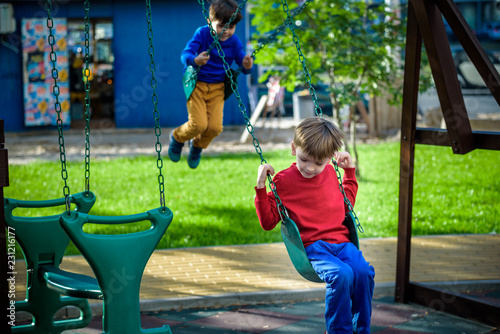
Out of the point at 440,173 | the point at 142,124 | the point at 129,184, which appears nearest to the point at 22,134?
the point at 142,124

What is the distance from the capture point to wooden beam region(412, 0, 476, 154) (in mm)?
4410

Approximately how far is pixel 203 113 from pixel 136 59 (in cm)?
1161

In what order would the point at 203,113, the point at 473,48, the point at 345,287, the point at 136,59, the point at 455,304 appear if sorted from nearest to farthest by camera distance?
1. the point at 345,287
2. the point at 473,48
3. the point at 455,304
4. the point at 203,113
5. the point at 136,59

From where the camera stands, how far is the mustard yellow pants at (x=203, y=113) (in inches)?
Result: 208

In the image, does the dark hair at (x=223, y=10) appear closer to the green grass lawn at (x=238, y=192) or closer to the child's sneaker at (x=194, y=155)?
the child's sneaker at (x=194, y=155)

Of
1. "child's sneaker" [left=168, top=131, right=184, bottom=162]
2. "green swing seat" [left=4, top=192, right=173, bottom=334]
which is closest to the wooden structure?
"child's sneaker" [left=168, top=131, right=184, bottom=162]

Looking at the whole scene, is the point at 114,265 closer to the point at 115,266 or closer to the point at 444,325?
the point at 115,266

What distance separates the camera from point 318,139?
10.8ft

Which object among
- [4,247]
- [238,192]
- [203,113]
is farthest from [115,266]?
[238,192]

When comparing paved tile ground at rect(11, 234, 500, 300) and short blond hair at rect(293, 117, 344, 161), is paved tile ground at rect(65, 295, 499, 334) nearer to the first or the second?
paved tile ground at rect(11, 234, 500, 300)

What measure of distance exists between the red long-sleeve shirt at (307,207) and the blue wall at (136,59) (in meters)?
12.4

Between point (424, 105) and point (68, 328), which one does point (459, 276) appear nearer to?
point (68, 328)

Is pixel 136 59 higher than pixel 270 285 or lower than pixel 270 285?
higher

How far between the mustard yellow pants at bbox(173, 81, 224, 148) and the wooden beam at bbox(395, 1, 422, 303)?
154 cm
